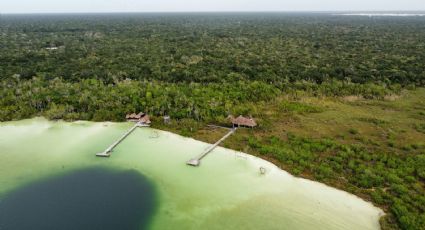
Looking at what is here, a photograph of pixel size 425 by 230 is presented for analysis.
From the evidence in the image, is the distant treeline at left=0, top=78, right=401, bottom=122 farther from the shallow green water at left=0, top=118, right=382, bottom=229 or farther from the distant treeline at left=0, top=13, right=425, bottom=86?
the distant treeline at left=0, top=13, right=425, bottom=86

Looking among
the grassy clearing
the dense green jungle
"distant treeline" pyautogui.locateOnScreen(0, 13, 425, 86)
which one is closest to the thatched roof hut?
the dense green jungle

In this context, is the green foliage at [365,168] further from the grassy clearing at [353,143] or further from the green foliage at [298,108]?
the green foliage at [298,108]

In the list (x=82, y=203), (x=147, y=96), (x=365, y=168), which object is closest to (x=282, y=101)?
(x=147, y=96)

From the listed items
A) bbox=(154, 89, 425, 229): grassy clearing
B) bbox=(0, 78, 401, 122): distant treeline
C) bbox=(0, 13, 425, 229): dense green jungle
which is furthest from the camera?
bbox=(0, 78, 401, 122): distant treeline

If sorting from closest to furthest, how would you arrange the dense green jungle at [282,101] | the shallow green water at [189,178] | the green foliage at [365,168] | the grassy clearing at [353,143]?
the shallow green water at [189,178]
the green foliage at [365,168]
the grassy clearing at [353,143]
the dense green jungle at [282,101]

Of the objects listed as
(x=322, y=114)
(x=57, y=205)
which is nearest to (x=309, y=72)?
(x=322, y=114)

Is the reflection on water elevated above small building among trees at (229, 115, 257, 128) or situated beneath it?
situated beneath

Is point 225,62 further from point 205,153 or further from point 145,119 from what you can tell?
point 205,153

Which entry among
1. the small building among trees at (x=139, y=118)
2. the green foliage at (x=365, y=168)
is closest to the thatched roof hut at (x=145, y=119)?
the small building among trees at (x=139, y=118)
